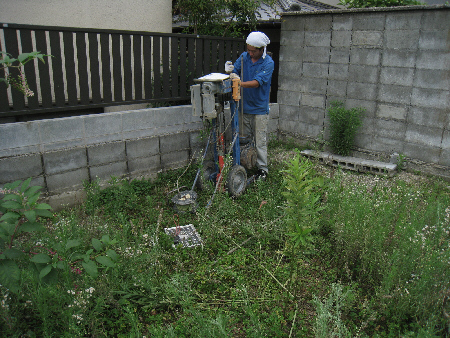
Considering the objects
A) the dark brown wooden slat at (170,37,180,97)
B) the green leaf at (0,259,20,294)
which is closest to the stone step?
the dark brown wooden slat at (170,37,180,97)

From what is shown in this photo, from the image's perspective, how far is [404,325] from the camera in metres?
2.84

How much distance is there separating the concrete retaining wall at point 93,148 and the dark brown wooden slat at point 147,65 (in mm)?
369

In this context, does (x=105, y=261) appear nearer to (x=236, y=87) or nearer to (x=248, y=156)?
(x=236, y=87)

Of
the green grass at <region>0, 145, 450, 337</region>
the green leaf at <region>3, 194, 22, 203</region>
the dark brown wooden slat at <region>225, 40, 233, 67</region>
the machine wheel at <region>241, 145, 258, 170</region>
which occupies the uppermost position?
the dark brown wooden slat at <region>225, 40, 233, 67</region>

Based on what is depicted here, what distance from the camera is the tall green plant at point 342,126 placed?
6.09m

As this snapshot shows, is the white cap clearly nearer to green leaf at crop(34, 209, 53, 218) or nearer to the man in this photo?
the man

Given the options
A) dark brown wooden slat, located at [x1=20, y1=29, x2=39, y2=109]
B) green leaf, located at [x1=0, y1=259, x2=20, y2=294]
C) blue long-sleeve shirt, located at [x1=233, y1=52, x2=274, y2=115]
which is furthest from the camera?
blue long-sleeve shirt, located at [x1=233, y1=52, x2=274, y2=115]

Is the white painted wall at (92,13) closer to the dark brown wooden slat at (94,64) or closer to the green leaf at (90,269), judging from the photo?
the dark brown wooden slat at (94,64)

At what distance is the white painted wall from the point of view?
18.6 ft

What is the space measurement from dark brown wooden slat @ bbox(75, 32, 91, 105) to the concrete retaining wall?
0.38 m

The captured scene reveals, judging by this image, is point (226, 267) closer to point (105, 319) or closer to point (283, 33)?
point (105, 319)

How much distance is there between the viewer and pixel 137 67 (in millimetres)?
5312

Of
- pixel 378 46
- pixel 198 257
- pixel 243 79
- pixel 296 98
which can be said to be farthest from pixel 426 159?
pixel 198 257

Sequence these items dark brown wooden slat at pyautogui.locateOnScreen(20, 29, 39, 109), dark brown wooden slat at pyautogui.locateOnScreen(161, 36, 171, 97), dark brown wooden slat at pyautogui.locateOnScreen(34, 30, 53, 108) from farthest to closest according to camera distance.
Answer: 1. dark brown wooden slat at pyautogui.locateOnScreen(161, 36, 171, 97)
2. dark brown wooden slat at pyautogui.locateOnScreen(34, 30, 53, 108)
3. dark brown wooden slat at pyautogui.locateOnScreen(20, 29, 39, 109)
